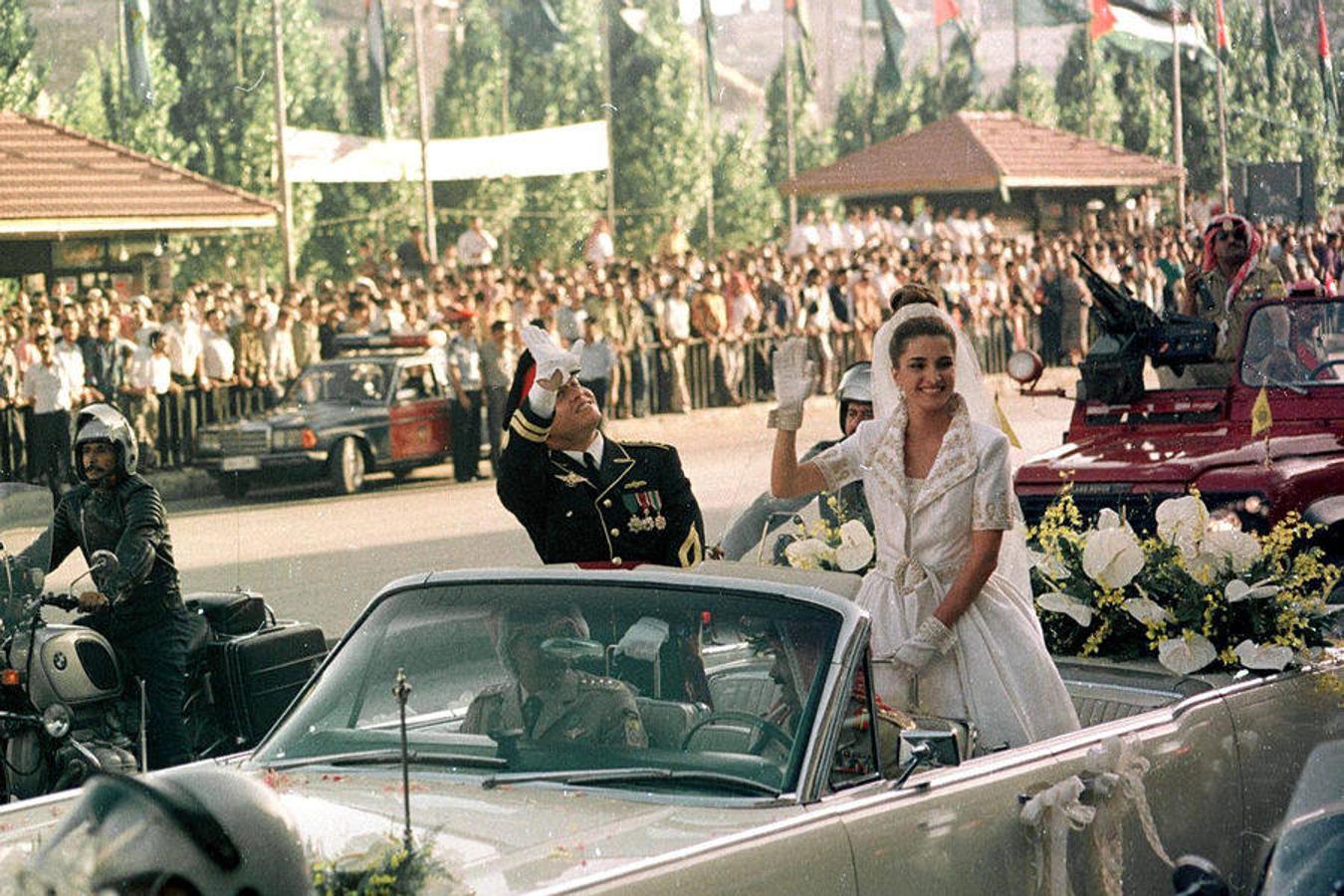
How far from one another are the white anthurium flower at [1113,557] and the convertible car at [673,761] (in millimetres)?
1383

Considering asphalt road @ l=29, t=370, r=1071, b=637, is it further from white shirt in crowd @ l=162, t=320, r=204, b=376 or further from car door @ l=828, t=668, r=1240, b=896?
car door @ l=828, t=668, r=1240, b=896

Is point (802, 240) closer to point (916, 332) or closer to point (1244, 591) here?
point (1244, 591)

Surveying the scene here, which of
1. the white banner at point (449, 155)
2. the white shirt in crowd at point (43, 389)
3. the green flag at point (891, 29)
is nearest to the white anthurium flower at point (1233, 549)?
the white shirt in crowd at point (43, 389)

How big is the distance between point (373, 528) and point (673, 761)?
51.0 ft

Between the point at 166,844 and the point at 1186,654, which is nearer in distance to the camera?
the point at 166,844

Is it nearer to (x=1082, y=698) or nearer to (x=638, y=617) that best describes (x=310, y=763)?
(x=638, y=617)

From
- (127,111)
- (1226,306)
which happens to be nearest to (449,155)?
(127,111)

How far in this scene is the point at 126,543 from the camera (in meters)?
8.17

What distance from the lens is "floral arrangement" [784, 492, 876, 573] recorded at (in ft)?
24.3

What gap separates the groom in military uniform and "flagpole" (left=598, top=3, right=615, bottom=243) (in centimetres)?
3990

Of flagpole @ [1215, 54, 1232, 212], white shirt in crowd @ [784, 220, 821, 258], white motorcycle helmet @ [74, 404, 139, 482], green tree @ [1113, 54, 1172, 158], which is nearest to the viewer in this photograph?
white motorcycle helmet @ [74, 404, 139, 482]

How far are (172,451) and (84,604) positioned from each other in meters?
16.1

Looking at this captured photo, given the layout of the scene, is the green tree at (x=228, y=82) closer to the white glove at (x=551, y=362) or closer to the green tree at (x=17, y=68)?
the green tree at (x=17, y=68)

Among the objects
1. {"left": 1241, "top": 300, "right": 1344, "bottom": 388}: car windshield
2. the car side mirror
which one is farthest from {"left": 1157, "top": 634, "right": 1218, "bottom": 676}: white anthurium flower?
{"left": 1241, "top": 300, "right": 1344, "bottom": 388}: car windshield
